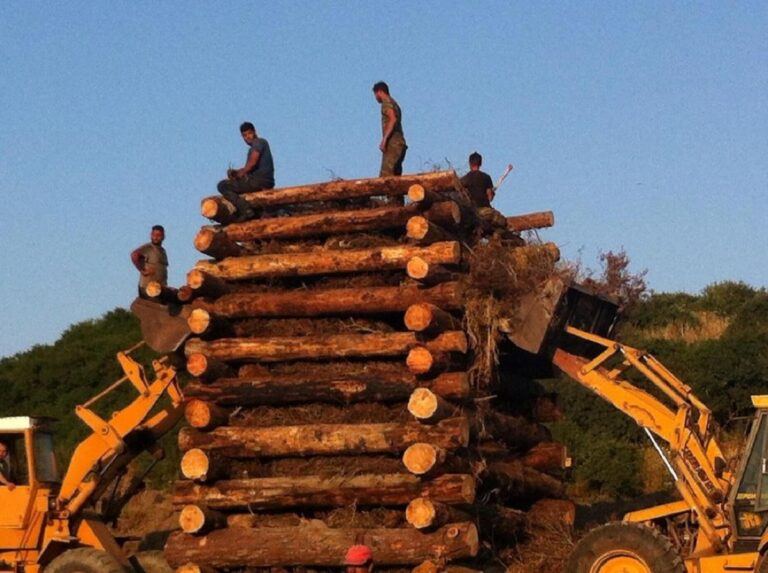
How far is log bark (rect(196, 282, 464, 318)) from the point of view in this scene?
15.5 m

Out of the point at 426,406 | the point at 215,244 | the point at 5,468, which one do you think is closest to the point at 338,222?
the point at 215,244

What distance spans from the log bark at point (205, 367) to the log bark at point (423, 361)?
2.43 metres

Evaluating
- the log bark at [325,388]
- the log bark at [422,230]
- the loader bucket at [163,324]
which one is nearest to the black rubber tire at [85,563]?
the log bark at [325,388]

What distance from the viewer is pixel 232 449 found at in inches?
616

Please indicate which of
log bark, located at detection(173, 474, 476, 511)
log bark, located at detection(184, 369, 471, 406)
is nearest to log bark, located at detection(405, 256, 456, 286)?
log bark, located at detection(184, 369, 471, 406)

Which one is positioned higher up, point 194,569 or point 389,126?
point 389,126

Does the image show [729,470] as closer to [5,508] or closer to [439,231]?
[439,231]

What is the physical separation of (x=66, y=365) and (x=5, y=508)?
68.5ft

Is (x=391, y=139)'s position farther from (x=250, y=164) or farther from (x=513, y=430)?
→ (x=513, y=430)

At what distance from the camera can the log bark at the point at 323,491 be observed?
14625 millimetres

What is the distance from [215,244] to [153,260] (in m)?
1.79

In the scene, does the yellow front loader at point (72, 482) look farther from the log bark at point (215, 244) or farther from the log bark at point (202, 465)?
the log bark at point (202, 465)

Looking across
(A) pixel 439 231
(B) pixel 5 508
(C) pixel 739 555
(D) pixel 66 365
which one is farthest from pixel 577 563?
(D) pixel 66 365

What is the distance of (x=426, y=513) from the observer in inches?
563
